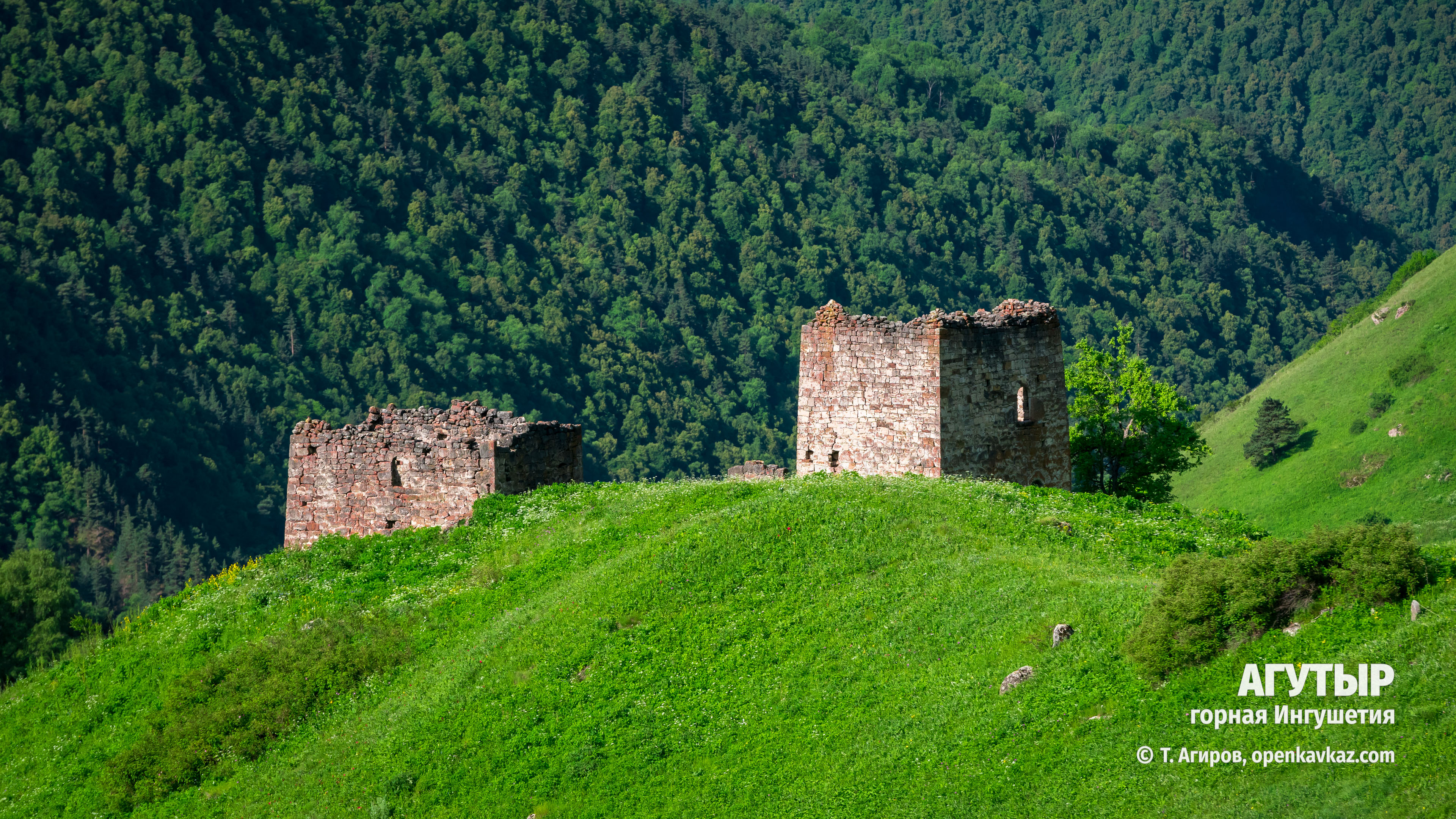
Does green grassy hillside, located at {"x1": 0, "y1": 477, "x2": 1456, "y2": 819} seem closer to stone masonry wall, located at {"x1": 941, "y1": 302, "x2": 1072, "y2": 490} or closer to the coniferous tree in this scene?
stone masonry wall, located at {"x1": 941, "y1": 302, "x2": 1072, "y2": 490}

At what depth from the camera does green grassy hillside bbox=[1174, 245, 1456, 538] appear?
66375 millimetres

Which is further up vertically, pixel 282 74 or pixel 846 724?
pixel 282 74

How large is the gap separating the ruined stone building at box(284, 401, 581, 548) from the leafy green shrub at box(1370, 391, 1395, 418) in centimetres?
5291

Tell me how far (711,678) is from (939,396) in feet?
31.1

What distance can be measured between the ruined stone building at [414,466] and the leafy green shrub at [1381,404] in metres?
52.9

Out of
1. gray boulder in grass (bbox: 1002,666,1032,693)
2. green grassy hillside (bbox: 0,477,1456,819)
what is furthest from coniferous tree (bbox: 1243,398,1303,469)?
gray boulder in grass (bbox: 1002,666,1032,693)

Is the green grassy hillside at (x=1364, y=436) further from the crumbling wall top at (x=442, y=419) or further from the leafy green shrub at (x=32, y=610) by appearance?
the leafy green shrub at (x=32, y=610)

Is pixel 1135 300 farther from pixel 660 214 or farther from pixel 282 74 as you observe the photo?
pixel 282 74

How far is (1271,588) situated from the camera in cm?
1853

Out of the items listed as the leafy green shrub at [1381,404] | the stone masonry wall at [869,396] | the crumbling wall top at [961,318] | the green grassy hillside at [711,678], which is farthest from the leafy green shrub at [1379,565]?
the leafy green shrub at [1381,404]

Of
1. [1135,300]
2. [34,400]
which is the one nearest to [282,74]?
[34,400]

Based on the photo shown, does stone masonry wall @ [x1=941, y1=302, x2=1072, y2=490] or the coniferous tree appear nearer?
stone masonry wall @ [x1=941, y1=302, x2=1072, y2=490]

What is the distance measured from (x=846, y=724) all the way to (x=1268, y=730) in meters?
5.21

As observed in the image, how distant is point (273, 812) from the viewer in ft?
72.4
